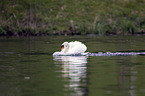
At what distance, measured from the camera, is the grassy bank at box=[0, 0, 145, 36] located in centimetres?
4881

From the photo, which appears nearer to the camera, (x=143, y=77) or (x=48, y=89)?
(x=48, y=89)

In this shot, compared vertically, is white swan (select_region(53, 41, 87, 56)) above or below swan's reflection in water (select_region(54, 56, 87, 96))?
above

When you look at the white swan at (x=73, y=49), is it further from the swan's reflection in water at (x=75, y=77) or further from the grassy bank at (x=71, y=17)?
the grassy bank at (x=71, y=17)

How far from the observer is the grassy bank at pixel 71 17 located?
48812 millimetres

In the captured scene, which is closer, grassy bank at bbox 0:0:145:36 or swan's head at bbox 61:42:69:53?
swan's head at bbox 61:42:69:53

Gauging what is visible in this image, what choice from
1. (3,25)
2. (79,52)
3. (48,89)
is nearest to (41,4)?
(3,25)

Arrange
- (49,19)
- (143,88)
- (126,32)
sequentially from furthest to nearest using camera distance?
(49,19)
(126,32)
(143,88)

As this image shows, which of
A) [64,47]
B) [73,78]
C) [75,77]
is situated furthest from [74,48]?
[73,78]

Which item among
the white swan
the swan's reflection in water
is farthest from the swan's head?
the swan's reflection in water

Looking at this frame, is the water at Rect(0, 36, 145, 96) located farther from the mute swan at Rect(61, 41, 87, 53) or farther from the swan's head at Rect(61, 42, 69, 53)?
the swan's head at Rect(61, 42, 69, 53)

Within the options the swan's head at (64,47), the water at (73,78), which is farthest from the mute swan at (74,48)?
the water at (73,78)

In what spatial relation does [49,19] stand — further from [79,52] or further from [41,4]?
[79,52]

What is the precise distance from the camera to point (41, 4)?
66.0m

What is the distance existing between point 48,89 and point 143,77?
351cm
